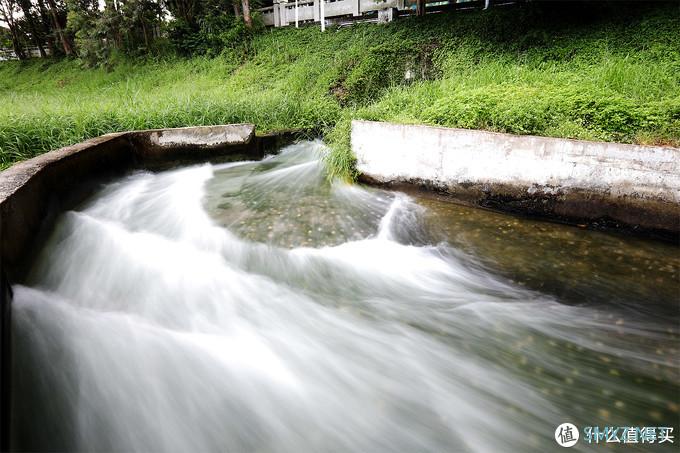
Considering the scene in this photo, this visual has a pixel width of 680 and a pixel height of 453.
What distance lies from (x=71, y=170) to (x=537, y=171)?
614 centimetres

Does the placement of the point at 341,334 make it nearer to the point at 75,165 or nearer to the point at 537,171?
the point at 537,171

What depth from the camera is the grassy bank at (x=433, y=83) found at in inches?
196

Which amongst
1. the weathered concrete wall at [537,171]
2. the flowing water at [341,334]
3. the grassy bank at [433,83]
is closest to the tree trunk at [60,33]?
the grassy bank at [433,83]

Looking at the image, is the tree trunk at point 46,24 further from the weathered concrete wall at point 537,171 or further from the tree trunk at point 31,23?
the weathered concrete wall at point 537,171

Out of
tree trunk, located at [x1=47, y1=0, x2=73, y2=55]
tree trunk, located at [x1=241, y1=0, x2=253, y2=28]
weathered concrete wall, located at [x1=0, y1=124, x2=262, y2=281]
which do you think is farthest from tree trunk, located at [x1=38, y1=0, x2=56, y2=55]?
weathered concrete wall, located at [x1=0, y1=124, x2=262, y2=281]

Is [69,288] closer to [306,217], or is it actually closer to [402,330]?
[306,217]

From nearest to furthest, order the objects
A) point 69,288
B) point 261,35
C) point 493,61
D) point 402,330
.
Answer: point 402,330
point 69,288
point 493,61
point 261,35

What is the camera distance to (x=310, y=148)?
26.3 feet

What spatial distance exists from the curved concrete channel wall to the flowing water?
0.58ft

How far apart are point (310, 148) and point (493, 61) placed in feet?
17.1

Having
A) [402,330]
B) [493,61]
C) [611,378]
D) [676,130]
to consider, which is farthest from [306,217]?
[493,61]

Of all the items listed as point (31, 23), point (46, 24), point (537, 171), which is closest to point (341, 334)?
point (537, 171)

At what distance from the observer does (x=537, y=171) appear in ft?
15.2

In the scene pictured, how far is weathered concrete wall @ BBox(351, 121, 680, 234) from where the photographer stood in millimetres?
4129
